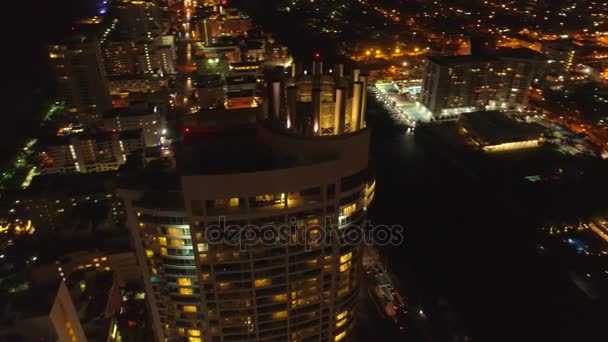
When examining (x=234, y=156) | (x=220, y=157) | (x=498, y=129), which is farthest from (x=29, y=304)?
(x=498, y=129)

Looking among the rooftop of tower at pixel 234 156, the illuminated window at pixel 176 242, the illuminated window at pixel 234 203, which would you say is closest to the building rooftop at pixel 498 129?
the rooftop of tower at pixel 234 156

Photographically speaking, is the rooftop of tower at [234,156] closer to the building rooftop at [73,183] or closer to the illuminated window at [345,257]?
the illuminated window at [345,257]

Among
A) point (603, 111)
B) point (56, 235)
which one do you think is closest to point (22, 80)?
point (56, 235)

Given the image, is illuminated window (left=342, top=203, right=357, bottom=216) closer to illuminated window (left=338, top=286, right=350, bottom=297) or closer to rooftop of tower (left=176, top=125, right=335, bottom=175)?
rooftop of tower (left=176, top=125, right=335, bottom=175)

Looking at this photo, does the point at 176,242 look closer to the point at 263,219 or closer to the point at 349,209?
the point at 263,219

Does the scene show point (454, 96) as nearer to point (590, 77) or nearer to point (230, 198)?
point (590, 77)
